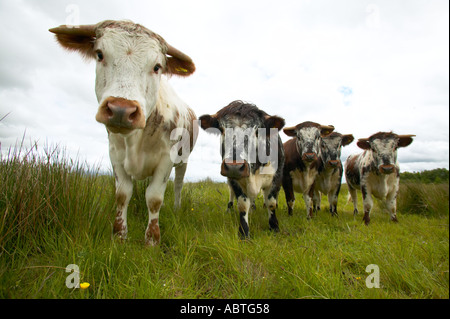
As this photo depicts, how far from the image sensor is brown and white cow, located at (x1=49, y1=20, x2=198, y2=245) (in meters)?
2.22

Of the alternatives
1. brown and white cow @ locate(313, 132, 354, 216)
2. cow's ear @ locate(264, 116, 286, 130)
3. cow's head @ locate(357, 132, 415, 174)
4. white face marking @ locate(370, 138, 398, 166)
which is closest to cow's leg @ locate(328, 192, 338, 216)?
brown and white cow @ locate(313, 132, 354, 216)

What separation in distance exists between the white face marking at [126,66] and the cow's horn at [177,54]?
1.79 feet

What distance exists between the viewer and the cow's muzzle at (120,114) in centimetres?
210

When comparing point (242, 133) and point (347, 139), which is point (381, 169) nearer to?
point (347, 139)

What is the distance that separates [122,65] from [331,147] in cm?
578

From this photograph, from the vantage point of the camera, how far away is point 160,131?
3238 millimetres

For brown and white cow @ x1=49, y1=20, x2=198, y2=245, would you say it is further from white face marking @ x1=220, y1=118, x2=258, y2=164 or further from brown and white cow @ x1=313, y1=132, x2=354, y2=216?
brown and white cow @ x1=313, y1=132, x2=354, y2=216

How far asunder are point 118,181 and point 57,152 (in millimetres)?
865

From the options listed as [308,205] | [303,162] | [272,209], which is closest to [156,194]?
[272,209]

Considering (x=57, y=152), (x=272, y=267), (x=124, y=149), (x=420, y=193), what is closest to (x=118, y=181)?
(x=124, y=149)

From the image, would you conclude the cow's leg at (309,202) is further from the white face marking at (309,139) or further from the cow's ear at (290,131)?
the cow's ear at (290,131)

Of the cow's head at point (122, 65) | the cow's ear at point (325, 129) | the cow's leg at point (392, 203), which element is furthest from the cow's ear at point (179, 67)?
the cow's leg at point (392, 203)

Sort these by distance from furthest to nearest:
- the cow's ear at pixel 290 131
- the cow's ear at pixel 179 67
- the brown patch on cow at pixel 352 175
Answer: the brown patch on cow at pixel 352 175 < the cow's ear at pixel 290 131 < the cow's ear at pixel 179 67

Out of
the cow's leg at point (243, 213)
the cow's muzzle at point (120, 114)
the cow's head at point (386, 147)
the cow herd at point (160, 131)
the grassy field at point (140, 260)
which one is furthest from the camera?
the cow's head at point (386, 147)
